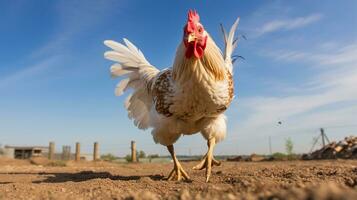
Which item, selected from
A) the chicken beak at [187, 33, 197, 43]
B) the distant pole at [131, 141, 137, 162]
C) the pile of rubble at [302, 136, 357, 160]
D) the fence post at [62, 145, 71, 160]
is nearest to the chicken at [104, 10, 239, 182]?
the chicken beak at [187, 33, 197, 43]

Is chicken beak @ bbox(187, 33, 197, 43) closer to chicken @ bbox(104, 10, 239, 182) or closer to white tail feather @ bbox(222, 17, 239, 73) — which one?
chicken @ bbox(104, 10, 239, 182)

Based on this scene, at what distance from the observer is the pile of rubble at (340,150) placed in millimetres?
16047

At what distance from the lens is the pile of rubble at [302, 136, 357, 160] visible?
52.6ft

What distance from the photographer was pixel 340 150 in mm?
17016

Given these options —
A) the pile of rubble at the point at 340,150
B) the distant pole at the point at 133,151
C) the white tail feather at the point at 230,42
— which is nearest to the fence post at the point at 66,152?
the distant pole at the point at 133,151

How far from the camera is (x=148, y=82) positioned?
22.4 feet

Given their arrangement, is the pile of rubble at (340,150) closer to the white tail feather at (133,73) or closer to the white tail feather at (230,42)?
the white tail feather at (230,42)

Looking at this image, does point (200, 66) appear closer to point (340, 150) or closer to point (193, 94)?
point (193, 94)

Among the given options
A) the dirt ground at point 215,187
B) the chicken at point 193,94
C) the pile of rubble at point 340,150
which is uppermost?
the chicken at point 193,94

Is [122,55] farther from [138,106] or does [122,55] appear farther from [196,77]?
[196,77]

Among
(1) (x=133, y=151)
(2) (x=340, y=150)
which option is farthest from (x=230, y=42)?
(1) (x=133, y=151)

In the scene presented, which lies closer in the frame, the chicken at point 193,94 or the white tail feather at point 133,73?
the chicken at point 193,94

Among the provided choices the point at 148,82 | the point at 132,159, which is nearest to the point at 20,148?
the point at 132,159

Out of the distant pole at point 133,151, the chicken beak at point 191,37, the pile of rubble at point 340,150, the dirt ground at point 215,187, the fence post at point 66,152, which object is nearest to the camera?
the dirt ground at point 215,187
